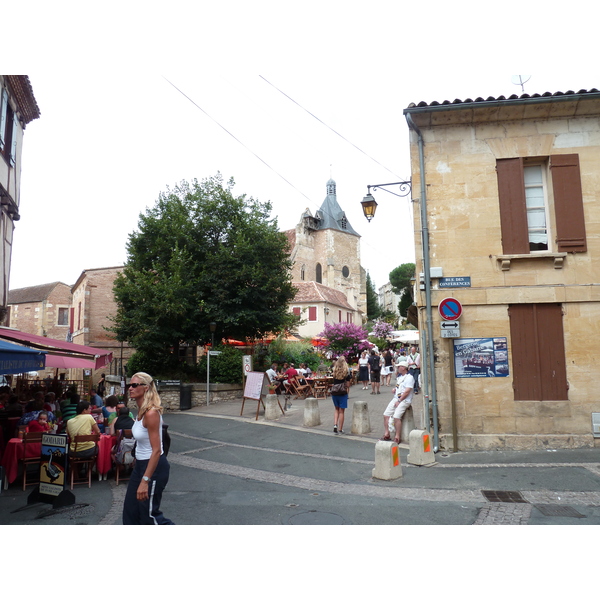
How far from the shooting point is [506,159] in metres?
9.23

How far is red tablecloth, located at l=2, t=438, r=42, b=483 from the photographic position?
7.23 meters

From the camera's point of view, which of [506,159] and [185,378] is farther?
[185,378]

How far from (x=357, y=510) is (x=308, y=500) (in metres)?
0.76

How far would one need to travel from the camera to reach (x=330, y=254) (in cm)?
6066

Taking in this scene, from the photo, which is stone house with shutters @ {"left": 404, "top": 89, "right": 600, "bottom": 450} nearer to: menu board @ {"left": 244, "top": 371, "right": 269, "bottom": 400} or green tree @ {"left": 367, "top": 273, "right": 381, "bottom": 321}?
menu board @ {"left": 244, "top": 371, "right": 269, "bottom": 400}

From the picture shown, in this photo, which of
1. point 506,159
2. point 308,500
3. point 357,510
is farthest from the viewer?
point 506,159

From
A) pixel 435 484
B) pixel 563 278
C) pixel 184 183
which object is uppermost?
pixel 184 183

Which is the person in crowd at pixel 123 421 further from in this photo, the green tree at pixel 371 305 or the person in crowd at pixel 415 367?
the green tree at pixel 371 305

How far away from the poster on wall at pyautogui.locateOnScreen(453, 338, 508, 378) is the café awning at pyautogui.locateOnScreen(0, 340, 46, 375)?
7036 millimetres

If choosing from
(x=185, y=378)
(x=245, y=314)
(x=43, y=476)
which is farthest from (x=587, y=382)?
(x=185, y=378)

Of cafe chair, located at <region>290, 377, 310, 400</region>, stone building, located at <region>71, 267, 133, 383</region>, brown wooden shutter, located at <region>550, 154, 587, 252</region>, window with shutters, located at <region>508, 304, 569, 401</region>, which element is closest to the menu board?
cafe chair, located at <region>290, 377, 310, 400</region>

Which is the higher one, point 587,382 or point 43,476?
point 587,382

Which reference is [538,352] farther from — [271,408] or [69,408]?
[69,408]

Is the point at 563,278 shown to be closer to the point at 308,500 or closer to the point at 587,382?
the point at 587,382
